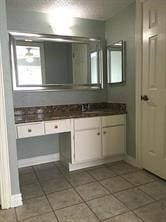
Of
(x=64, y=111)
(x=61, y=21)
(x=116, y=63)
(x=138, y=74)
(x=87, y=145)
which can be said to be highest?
(x=61, y=21)

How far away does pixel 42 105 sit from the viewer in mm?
2797

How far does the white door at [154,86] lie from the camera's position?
7.01 feet

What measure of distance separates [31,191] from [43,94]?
1.31 meters

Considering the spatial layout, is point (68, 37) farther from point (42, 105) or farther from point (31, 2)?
point (42, 105)

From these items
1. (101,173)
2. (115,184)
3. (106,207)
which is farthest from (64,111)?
(106,207)

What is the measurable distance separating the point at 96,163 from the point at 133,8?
216 centimetres

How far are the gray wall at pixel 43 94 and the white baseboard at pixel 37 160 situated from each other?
0.06 m

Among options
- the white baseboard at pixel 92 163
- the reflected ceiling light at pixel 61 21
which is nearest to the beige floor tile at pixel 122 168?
the white baseboard at pixel 92 163

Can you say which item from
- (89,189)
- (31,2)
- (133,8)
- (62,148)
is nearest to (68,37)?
(31,2)

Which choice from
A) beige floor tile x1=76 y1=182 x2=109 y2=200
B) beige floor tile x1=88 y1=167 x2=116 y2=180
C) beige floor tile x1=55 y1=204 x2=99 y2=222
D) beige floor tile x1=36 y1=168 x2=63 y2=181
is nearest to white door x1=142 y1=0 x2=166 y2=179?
beige floor tile x1=88 y1=167 x2=116 y2=180

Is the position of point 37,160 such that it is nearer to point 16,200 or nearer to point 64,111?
point 64,111

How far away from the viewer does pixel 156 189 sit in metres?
2.07

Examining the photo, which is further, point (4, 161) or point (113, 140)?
point (113, 140)

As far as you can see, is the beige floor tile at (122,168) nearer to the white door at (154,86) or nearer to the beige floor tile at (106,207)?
the white door at (154,86)
